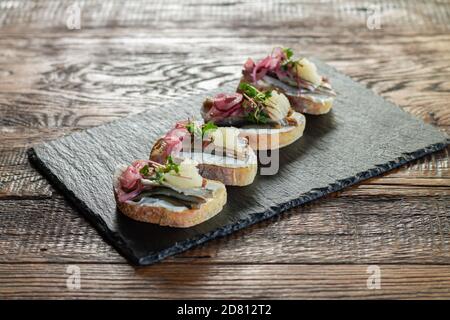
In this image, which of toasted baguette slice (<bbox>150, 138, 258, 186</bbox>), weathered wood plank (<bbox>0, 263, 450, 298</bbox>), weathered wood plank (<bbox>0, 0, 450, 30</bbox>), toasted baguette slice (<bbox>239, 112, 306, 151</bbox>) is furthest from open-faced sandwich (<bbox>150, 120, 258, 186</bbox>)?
weathered wood plank (<bbox>0, 0, 450, 30</bbox>)

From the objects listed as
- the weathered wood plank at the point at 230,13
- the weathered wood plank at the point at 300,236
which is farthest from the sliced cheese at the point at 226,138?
the weathered wood plank at the point at 230,13

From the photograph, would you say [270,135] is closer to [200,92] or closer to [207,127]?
[207,127]

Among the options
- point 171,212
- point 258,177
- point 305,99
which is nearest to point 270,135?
point 258,177

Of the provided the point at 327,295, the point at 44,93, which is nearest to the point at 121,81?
the point at 44,93

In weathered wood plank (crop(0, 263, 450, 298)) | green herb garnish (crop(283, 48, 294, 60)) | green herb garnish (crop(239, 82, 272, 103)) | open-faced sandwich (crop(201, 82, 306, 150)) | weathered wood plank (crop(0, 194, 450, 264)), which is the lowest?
weathered wood plank (crop(0, 263, 450, 298))

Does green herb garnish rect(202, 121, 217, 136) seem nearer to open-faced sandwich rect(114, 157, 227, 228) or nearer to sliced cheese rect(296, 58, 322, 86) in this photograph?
open-faced sandwich rect(114, 157, 227, 228)

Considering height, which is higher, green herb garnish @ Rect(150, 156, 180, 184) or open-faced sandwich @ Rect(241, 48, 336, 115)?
open-faced sandwich @ Rect(241, 48, 336, 115)
